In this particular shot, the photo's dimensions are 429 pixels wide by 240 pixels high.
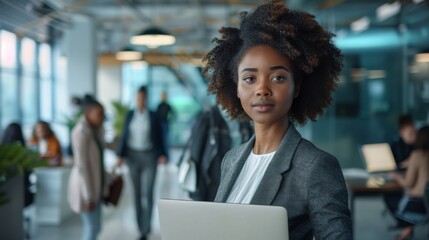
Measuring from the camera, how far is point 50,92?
1698 cm

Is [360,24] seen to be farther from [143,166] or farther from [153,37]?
[143,166]

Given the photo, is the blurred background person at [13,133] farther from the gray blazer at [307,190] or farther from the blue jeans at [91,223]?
the gray blazer at [307,190]

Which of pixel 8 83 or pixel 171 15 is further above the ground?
pixel 171 15

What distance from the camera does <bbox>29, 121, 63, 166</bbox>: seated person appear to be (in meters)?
7.61

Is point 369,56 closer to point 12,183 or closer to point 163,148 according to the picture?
point 163,148

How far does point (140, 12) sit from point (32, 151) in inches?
449

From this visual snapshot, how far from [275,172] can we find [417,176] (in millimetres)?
4503

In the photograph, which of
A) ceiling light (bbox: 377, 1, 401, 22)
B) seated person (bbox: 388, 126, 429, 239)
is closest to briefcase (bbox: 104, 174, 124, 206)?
seated person (bbox: 388, 126, 429, 239)

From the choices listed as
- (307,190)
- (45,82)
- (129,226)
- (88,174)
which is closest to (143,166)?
(129,226)

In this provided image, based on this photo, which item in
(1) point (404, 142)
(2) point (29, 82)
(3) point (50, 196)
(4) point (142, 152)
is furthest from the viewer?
(2) point (29, 82)

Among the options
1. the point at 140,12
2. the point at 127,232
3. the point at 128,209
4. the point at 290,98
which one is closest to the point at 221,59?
the point at 290,98

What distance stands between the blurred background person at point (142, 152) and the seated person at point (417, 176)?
254 centimetres

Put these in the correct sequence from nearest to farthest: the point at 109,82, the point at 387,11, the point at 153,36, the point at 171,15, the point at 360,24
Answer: the point at 153,36 < the point at 387,11 < the point at 360,24 < the point at 171,15 < the point at 109,82

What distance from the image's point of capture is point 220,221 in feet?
3.74
